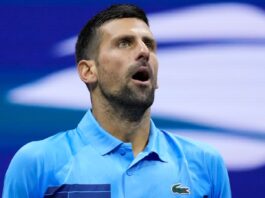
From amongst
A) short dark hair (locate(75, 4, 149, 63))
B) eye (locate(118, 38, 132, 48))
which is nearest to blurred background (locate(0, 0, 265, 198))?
short dark hair (locate(75, 4, 149, 63))

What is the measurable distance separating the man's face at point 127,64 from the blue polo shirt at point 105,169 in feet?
0.26

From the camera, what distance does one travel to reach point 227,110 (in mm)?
1871

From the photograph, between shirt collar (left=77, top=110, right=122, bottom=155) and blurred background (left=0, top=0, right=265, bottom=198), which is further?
blurred background (left=0, top=0, right=265, bottom=198)

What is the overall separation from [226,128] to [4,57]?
2.04ft

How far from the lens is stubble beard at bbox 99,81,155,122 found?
143 cm

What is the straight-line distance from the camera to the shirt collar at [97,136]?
142cm

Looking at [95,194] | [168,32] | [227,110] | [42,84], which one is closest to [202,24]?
[168,32]

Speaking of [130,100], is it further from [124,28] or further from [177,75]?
[177,75]

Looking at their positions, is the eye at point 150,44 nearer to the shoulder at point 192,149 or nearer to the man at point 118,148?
the man at point 118,148

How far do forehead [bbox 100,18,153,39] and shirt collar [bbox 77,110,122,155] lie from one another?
0.60 feet

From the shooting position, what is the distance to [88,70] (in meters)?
1.53

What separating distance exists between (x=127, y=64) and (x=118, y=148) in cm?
17

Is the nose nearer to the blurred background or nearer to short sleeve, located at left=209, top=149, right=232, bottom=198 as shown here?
short sleeve, located at left=209, top=149, right=232, bottom=198

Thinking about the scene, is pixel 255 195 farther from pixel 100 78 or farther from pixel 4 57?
pixel 4 57
